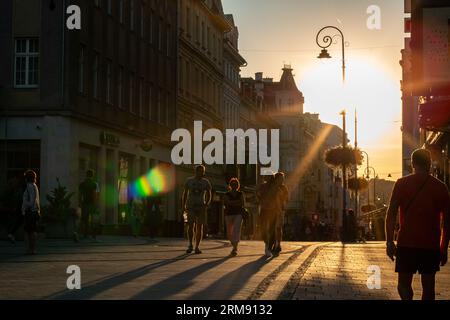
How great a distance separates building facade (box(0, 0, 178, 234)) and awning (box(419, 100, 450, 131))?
11845 millimetres

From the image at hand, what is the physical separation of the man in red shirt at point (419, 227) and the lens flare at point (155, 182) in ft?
114

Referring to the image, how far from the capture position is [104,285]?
12.5 metres

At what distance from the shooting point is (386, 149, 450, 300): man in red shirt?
30.0ft

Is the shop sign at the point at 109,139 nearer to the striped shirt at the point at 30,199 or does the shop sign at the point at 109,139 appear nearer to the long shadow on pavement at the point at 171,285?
the striped shirt at the point at 30,199

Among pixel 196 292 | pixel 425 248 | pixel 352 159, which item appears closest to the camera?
pixel 425 248

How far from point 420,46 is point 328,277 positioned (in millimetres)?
13091

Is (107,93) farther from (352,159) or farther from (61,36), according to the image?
(352,159)

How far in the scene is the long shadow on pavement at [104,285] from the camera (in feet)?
36.2

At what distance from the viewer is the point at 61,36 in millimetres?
36250

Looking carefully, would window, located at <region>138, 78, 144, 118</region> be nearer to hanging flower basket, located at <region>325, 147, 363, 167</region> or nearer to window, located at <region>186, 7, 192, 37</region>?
hanging flower basket, located at <region>325, 147, 363, 167</region>

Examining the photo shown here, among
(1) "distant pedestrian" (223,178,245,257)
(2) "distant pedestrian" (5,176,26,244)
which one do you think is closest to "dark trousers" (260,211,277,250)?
(1) "distant pedestrian" (223,178,245,257)

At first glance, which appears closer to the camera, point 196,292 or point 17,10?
point 196,292

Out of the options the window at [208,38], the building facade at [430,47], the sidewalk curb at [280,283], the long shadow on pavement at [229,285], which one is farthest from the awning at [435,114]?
the window at [208,38]
